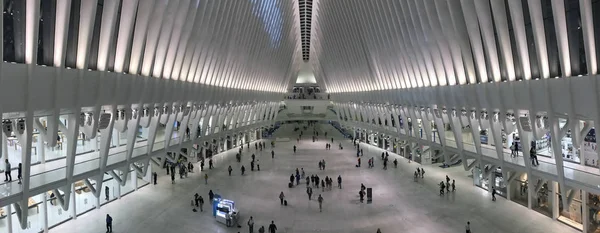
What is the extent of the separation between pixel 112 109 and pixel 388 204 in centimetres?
1268

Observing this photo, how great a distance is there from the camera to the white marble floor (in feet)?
47.1

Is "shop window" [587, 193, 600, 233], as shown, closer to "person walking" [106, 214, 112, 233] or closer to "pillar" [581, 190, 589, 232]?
"pillar" [581, 190, 589, 232]

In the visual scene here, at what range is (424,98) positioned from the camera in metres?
20.2

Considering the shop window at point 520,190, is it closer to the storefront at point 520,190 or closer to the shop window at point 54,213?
the storefront at point 520,190

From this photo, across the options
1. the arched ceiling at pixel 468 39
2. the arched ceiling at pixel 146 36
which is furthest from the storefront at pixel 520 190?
the arched ceiling at pixel 146 36

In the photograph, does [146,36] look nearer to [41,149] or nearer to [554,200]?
[41,149]

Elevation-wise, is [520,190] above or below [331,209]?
above

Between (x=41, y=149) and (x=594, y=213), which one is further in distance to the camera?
(x=41, y=149)

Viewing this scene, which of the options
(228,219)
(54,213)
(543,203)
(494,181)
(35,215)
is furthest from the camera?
(494,181)

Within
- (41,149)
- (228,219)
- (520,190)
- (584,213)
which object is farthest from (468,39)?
(41,149)

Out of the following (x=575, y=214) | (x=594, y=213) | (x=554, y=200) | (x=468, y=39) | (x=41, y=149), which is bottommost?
(x=575, y=214)

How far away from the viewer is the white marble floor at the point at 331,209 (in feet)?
47.1

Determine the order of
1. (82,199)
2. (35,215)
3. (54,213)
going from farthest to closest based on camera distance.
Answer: (82,199) → (54,213) → (35,215)

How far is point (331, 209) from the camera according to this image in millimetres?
16922
